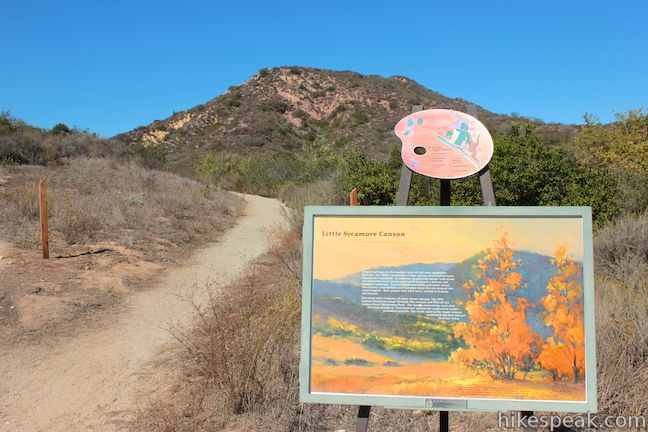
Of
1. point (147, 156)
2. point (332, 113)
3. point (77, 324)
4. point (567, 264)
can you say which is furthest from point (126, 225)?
point (332, 113)

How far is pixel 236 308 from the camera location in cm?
539

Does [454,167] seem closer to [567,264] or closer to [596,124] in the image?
[567,264]

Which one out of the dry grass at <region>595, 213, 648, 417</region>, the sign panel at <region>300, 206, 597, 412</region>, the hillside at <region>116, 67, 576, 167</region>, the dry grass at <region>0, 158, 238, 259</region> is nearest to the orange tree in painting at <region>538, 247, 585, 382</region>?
the sign panel at <region>300, 206, 597, 412</region>

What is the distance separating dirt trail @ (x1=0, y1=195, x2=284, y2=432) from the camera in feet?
12.2

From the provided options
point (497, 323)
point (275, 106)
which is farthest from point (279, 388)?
point (275, 106)

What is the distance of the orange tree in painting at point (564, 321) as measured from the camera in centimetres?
248

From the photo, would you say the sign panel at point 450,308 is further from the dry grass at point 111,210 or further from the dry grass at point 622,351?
the dry grass at point 111,210

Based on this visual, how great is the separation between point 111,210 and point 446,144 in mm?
10116

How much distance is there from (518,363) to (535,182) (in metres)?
6.16

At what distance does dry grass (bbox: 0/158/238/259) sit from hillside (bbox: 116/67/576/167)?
70.6ft

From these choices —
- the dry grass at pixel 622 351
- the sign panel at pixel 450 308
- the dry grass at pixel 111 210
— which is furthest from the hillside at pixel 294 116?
the sign panel at pixel 450 308

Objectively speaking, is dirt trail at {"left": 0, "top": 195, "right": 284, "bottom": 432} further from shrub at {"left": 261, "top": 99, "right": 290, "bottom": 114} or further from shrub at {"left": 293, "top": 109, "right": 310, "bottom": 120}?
shrub at {"left": 293, "top": 109, "right": 310, "bottom": 120}

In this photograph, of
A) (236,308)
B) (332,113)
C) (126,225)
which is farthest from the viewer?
(332,113)

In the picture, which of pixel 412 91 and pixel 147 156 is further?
pixel 412 91
